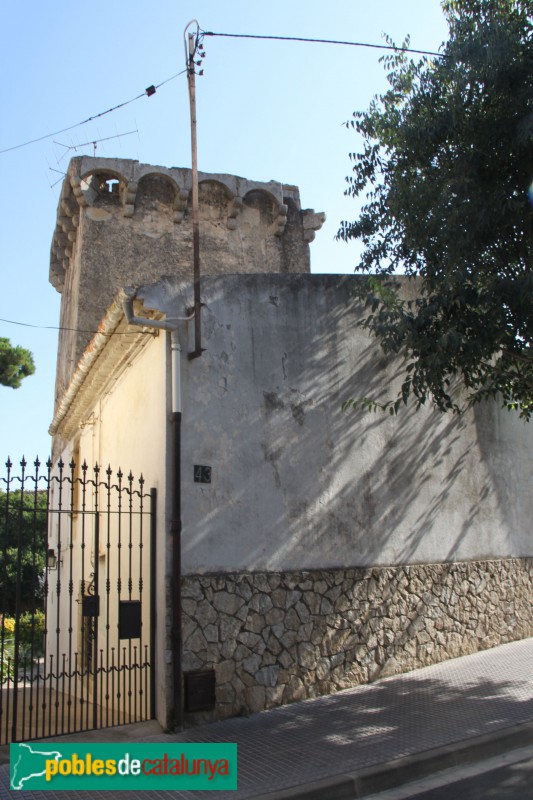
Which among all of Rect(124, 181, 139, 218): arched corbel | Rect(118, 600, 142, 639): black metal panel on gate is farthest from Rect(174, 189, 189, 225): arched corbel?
Rect(118, 600, 142, 639): black metal panel on gate

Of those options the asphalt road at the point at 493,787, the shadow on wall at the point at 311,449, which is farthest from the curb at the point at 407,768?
the shadow on wall at the point at 311,449

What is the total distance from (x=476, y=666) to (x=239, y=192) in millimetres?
11519

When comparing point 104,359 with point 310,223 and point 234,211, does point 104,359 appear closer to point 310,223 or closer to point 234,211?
point 234,211

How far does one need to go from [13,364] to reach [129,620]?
35.7ft

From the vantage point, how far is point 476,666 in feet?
28.7

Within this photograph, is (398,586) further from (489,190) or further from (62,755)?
(489,190)

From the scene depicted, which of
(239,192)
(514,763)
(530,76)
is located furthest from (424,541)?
(239,192)

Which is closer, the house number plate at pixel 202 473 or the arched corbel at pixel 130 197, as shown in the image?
the house number plate at pixel 202 473

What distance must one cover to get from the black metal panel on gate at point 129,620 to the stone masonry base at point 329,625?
58 cm

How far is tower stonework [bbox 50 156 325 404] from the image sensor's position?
14.8 meters

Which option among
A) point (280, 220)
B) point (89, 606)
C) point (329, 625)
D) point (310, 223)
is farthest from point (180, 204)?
point (329, 625)

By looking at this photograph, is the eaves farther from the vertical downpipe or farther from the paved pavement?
the paved pavement

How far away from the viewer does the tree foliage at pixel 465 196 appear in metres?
7.69

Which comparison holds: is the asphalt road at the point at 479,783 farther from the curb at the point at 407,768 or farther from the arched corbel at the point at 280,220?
the arched corbel at the point at 280,220
